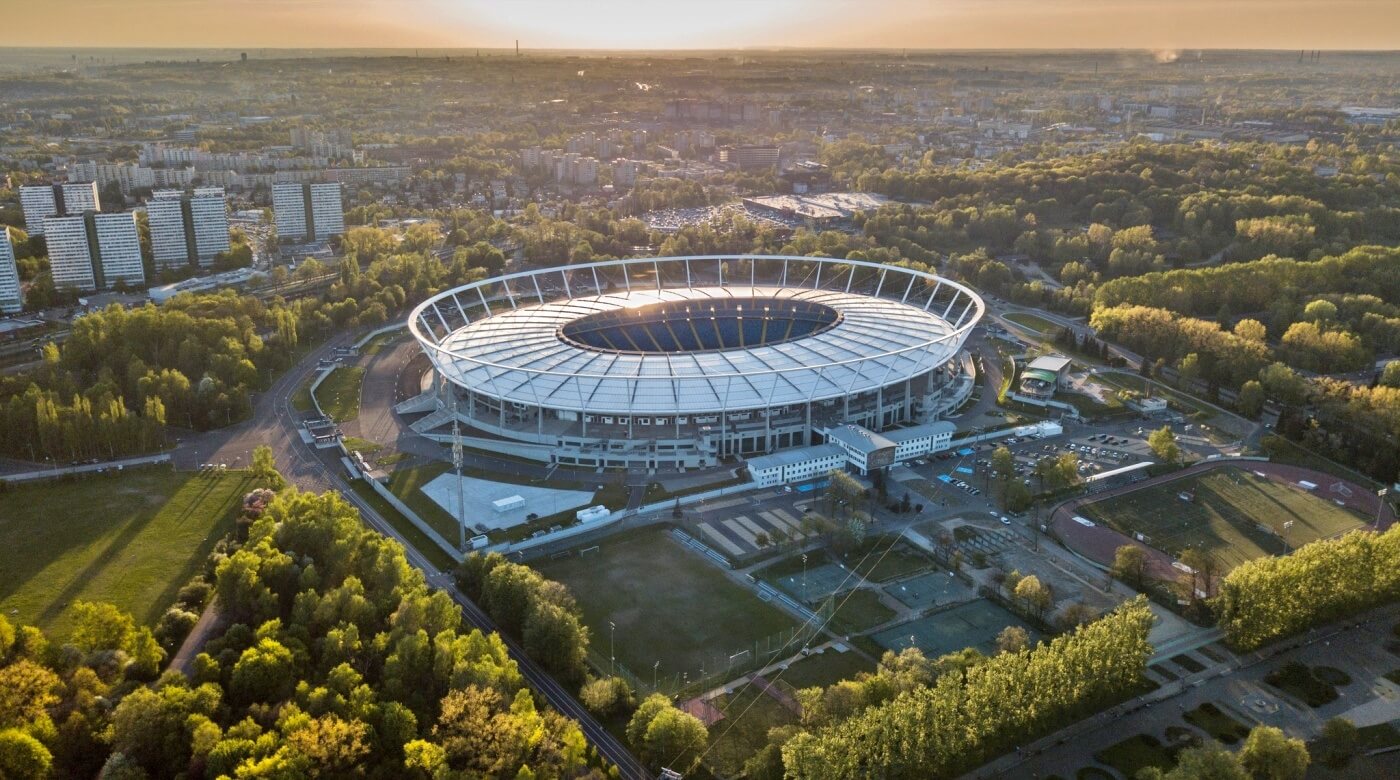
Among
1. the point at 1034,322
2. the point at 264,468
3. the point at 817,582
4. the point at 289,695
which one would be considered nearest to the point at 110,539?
the point at 264,468

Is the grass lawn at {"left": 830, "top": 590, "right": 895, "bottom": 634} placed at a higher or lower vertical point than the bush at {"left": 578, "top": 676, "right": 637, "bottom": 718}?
lower

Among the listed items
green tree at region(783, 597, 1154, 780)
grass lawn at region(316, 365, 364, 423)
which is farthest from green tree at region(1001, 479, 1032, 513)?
grass lawn at region(316, 365, 364, 423)

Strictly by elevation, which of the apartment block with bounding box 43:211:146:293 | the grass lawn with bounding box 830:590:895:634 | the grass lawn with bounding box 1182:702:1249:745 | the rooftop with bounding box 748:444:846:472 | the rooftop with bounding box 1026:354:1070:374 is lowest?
the grass lawn with bounding box 1182:702:1249:745

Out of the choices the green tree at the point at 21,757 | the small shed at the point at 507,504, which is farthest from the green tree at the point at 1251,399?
the green tree at the point at 21,757

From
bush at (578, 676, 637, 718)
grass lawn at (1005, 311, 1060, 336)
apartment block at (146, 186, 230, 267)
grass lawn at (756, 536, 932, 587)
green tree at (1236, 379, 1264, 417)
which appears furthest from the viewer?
apartment block at (146, 186, 230, 267)

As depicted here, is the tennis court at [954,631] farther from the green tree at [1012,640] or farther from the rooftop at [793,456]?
the rooftop at [793,456]

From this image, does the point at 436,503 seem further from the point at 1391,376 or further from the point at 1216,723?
the point at 1391,376

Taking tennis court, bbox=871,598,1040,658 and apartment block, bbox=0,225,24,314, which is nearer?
tennis court, bbox=871,598,1040,658

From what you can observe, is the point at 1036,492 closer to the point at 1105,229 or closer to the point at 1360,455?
the point at 1360,455

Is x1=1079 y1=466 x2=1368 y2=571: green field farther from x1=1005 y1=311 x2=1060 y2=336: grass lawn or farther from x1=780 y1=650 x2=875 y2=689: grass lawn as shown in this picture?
x1=1005 y1=311 x2=1060 y2=336: grass lawn

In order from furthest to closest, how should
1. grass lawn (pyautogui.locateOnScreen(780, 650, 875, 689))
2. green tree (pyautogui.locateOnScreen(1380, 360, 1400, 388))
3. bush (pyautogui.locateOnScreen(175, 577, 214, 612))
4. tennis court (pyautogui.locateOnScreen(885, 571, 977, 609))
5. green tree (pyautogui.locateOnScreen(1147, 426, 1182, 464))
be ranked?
green tree (pyautogui.locateOnScreen(1380, 360, 1400, 388)), green tree (pyautogui.locateOnScreen(1147, 426, 1182, 464)), tennis court (pyautogui.locateOnScreen(885, 571, 977, 609)), bush (pyautogui.locateOnScreen(175, 577, 214, 612)), grass lawn (pyautogui.locateOnScreen(780, 650, 875, 689))
